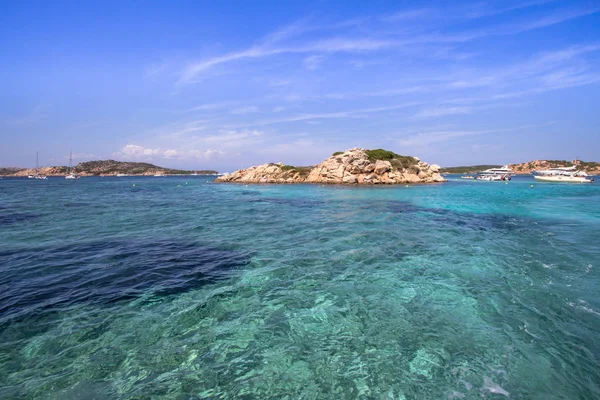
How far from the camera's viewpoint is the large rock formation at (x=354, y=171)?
3108 inches

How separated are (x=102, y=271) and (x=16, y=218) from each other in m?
21.0

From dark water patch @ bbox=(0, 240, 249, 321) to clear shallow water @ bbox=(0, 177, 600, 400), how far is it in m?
0.08

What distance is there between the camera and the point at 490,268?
1136 cm

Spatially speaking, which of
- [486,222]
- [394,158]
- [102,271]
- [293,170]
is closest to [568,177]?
[394,158]

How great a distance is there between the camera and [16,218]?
23.9 metres

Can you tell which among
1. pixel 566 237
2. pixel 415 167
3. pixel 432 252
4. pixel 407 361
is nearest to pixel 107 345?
pixel 407 361

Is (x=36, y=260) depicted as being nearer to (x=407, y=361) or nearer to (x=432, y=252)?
(x=407, y=361)

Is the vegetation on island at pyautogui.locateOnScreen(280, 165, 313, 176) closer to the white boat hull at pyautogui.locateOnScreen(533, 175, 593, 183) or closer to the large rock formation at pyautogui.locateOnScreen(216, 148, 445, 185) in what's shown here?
the large rock formation at pyautogui.locateOnScreen(216, 148, 445, 185)

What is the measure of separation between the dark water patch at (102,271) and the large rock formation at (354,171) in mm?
67651

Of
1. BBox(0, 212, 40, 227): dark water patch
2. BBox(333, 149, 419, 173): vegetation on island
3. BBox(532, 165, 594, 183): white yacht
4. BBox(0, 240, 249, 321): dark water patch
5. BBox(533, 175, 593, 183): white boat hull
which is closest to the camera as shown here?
BBox(0, 240, 249, 321): dark water patch

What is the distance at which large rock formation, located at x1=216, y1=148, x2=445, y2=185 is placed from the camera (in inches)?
3108

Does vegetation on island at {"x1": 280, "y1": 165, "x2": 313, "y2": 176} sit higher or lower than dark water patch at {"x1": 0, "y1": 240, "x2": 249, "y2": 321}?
higher

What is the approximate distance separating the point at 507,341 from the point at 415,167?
89.1 meters

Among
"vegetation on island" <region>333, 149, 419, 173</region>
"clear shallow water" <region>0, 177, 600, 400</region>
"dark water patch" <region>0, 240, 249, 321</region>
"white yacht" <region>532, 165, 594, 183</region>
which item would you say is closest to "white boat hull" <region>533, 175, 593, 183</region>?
"white yacht" <region>532, 165, 594, 183</region>
